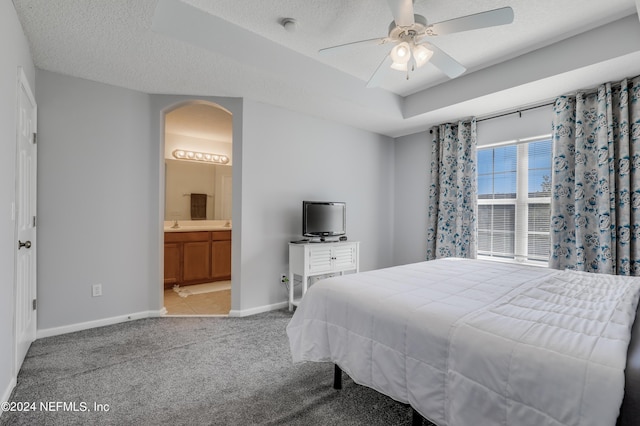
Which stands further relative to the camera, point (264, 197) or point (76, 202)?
point (264, 197)

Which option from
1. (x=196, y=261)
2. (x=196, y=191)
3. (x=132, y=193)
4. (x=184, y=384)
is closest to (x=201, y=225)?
(x=196, y=191)

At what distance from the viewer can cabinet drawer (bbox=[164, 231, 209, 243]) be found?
4414mm

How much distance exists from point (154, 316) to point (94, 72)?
2403mm

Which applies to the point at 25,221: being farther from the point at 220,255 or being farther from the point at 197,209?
the point at 197,209

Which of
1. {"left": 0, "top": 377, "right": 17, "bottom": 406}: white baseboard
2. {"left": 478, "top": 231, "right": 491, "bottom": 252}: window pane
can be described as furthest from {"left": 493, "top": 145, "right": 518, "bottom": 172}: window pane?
{"left": 0, "top": 377, "right": 17, "bottom": 406}: white baseboard

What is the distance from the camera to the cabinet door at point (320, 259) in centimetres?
345

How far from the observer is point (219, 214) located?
5.46 meters

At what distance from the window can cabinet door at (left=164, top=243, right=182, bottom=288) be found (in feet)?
13.8

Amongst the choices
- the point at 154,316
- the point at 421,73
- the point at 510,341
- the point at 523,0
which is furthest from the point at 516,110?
the point at 154,316

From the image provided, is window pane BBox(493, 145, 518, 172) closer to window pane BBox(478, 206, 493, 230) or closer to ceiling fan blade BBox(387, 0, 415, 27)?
window pane BBox(478, 206, 493, 230)

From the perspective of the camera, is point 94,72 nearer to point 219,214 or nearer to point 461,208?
point 219,214

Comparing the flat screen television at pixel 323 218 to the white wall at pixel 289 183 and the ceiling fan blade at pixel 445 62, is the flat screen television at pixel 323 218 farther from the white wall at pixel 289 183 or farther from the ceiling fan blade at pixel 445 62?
the ceiling fan blade at pixel 445 62

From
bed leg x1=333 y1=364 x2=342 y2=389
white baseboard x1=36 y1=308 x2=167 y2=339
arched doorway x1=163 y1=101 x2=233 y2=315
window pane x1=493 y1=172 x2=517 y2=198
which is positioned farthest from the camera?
arched doorway x1=163 y1=101 x2=233 y2=315

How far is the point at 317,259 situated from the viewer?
137 inches
